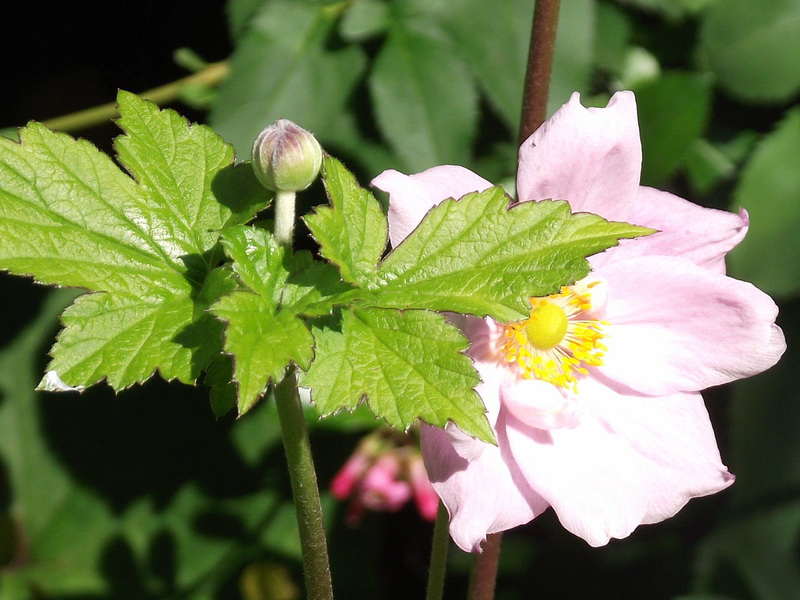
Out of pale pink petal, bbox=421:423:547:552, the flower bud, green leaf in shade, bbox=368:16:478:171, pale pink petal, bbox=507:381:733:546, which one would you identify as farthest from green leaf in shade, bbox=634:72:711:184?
the flower bud

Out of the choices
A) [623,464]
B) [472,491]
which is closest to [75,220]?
[472,491]

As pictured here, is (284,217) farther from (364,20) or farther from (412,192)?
(364,20)

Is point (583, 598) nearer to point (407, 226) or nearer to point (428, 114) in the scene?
point (428, 114)

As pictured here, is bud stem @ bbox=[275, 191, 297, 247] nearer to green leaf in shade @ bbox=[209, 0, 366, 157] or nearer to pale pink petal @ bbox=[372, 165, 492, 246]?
pale pink petal @ bbox=[372, 165, 492, 246]

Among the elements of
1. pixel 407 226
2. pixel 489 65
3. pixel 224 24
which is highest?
pixel 407 226

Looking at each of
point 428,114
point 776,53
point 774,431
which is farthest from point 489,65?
point 774,431

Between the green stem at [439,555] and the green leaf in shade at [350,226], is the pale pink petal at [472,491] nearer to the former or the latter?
the green stem at [439,555]
